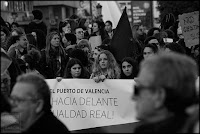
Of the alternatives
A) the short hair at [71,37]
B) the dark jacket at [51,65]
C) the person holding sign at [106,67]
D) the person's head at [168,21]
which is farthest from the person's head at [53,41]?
the person's head at [168,21]

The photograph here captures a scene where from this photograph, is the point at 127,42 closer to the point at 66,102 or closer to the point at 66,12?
the point at 66,102

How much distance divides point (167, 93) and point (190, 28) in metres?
5.20

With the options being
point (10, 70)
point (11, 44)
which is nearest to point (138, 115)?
point (10, 70)

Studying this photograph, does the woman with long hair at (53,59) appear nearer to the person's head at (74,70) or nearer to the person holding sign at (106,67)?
the person holding sign at (106,67)

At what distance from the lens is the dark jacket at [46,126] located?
343 centimetres

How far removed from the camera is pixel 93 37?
11539 millimetres

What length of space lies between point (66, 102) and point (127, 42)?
2893 millimetres

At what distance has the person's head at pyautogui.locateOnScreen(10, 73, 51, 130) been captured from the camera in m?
3.40

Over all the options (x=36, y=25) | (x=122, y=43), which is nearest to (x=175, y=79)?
(x=122, y=43)

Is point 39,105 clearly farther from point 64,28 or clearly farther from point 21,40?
point 64,28

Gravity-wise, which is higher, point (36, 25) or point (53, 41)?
point (36, 25)

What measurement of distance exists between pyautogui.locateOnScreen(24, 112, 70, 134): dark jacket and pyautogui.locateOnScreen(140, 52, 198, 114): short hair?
0.99 meters

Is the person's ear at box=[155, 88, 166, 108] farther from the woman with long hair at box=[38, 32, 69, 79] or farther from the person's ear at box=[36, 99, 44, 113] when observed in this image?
the woman with long hair at box=[38, 32, 69, 79]

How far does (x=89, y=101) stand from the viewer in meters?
6.28
